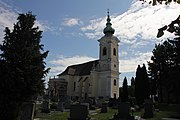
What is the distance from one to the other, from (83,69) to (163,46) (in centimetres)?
2821

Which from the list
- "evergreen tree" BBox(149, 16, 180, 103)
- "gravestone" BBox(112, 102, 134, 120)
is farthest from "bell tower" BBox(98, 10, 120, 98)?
"gravestone" BBox(112, 102, 134, 120)

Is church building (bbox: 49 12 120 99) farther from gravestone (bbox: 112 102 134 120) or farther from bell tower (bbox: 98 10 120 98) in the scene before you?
gravestone (bbox: 112 102 134 120)

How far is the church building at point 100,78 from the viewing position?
64.1 metres

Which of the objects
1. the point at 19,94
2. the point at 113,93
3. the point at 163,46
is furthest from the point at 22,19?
the point at 113,93

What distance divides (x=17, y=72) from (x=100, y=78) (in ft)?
167

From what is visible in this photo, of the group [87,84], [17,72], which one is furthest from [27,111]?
[87,84]

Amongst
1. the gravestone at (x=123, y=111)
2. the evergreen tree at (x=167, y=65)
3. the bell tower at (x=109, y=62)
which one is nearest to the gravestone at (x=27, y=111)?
the gravestone at (x=123, y=111)

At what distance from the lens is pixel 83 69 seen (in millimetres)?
73938

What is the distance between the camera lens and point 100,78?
6638 cm

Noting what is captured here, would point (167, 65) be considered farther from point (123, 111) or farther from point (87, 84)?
point (123, 111)

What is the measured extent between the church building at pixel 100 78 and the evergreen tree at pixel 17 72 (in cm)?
4549

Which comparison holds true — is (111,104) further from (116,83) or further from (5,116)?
(5,116)

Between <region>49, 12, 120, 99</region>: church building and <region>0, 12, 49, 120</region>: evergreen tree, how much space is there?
1791 inches

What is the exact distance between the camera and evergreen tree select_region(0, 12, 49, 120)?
47.6ft
